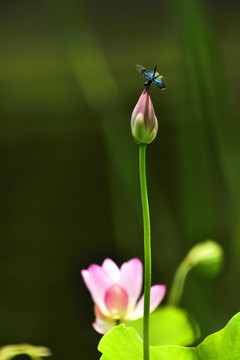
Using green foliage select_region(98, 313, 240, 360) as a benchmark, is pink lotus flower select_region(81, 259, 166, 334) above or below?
above

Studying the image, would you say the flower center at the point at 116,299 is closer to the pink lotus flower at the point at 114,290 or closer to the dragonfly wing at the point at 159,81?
the pink lotus flower at the point at 114,290

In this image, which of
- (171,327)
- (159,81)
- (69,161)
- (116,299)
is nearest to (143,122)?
(159,81)

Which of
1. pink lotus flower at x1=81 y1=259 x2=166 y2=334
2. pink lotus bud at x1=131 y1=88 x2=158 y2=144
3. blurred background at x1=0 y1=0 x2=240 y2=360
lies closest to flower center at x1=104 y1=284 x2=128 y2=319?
pink lotus flower at x1=81 y1=259 x2=166 y2=334

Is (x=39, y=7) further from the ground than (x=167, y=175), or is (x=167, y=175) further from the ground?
(x=39, y=7)

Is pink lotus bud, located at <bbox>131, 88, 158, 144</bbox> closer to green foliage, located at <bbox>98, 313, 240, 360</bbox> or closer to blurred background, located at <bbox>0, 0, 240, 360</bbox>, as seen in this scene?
green foliage, located at <bbox>98, 313, 240, 360</bbox>

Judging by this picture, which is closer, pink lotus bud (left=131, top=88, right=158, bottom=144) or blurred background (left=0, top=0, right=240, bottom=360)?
pink lotus bud (left=131, top=88, right=158, bottom=144)

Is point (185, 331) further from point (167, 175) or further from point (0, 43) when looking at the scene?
point (0, 43)

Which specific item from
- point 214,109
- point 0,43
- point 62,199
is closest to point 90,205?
point 62,199
